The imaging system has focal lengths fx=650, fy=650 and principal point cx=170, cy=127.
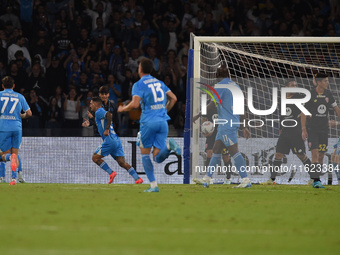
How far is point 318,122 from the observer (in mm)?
12742

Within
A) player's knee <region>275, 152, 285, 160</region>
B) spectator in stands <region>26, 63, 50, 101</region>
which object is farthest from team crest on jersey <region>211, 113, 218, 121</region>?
spectator in stands <region>26, 63, 50, 101</region>

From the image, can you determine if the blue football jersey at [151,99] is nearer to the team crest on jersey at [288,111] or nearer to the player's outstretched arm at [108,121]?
the player's outstretched arm at [108,121]

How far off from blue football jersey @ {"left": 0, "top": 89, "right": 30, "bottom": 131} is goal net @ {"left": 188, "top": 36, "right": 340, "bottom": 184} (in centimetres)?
336

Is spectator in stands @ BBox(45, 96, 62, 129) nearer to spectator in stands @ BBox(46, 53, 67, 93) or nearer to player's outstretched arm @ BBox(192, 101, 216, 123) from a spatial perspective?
spectator in stands @ BBox(46, 53, 67, 93)


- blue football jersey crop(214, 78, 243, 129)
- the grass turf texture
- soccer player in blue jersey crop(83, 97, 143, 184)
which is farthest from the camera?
soccer player in blue jersey crop(83, 97, 143, 184)

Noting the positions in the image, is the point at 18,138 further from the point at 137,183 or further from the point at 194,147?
the point at 194,147

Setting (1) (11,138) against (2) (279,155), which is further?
(2) (279,155)

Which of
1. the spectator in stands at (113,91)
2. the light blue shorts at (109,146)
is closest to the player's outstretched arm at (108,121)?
the light blue shorts at (109,146)

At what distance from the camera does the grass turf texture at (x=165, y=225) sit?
4.73 metres

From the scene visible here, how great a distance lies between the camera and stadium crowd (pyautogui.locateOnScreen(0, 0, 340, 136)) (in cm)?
1655

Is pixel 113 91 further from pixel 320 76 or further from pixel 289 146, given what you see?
pixel 320 76

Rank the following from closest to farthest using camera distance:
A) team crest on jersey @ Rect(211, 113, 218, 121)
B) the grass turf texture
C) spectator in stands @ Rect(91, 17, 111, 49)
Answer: the grass turf texture < team crest on jersey @ Rect(211, 113, 218, 121) < spectator in stands @ Rect(91, 17, 111, 49)

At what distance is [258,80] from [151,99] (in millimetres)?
3756

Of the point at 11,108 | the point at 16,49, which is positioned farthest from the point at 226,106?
the point at 16,49
